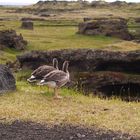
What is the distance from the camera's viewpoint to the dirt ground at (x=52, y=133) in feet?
38.2

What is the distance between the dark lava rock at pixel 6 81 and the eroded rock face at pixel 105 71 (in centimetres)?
473

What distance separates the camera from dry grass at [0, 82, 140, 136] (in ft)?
42.0

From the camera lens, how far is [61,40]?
185 feet

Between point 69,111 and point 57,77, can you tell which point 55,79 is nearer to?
point 57,77

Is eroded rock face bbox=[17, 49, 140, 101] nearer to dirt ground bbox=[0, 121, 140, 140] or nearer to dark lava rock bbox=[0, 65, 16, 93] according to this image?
dark lava rock bbox=[0, 65, 16, 93]

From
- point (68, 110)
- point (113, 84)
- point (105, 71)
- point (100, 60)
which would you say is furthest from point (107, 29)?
point (68, 110)

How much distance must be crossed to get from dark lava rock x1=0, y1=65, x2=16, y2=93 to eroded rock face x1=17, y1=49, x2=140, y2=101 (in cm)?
473

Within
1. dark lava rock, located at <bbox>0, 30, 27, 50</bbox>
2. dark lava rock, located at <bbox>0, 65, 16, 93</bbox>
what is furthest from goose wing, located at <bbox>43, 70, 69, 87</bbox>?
dark lava rock, located at <bbox>0, 30, 27, 50</bbox>

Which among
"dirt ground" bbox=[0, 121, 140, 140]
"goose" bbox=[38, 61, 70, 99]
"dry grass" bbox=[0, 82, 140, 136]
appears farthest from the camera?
"goose" bbox=[38, 61, 70, 99]

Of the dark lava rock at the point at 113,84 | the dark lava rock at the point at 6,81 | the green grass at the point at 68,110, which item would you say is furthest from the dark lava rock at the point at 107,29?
the dark lava rock at the point at 6,81

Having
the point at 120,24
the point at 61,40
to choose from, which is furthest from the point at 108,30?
the point at 61,40

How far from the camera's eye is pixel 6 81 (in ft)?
54.4

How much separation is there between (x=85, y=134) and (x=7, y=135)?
69.2 inches

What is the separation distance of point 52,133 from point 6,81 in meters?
5.00
